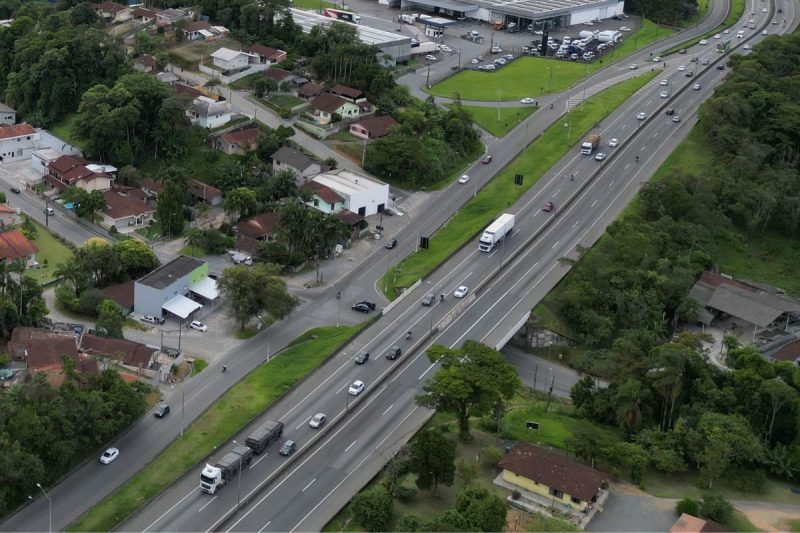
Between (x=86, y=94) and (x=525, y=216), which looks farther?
(x=86, y=94)

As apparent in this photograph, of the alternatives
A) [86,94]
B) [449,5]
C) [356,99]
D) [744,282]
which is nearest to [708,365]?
[744,282]

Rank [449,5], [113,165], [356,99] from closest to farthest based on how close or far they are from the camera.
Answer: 1. [113,165]
2. [356,99]
3. [449,5]

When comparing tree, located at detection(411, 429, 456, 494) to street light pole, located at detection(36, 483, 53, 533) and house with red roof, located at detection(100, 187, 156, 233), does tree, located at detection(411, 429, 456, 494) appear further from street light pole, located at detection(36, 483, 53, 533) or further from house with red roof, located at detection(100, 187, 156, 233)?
house with red roof, located at detection(100, 187, 156, 233)

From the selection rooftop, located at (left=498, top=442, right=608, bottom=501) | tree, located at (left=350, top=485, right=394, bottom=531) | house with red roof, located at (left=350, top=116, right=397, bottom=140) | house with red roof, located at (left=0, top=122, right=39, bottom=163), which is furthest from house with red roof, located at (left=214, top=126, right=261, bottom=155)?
tree, located at (left=350, top=485, right=394, bottom=531)

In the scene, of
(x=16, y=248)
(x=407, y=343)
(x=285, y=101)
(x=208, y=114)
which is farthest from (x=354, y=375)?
(x=285, y=101)

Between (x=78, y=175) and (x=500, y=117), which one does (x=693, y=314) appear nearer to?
(x=500, y=117)

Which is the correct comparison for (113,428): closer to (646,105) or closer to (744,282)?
(744,282)
